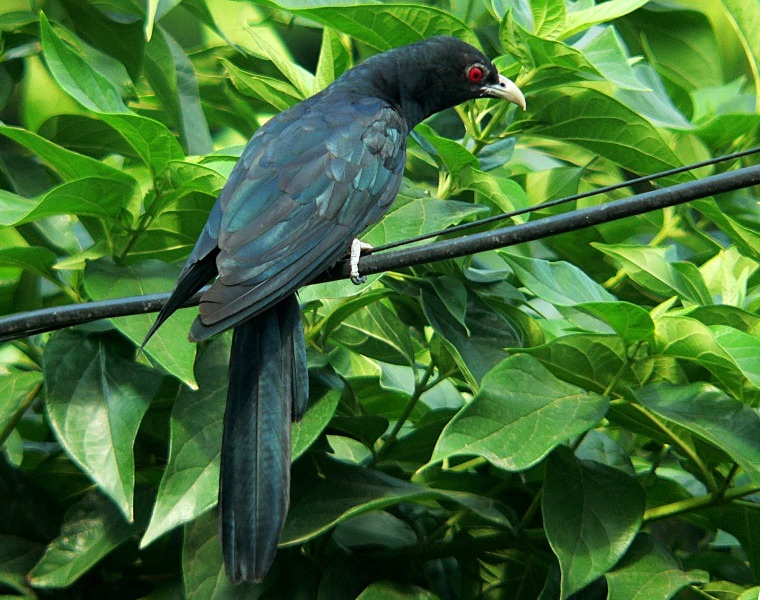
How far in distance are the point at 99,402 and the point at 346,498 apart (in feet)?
2.23

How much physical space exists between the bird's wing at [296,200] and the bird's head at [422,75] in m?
0.33

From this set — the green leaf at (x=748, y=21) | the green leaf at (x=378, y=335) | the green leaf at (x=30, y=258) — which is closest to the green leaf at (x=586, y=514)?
the green leaf at (x=378, y=335)

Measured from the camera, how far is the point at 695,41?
4.21 meters

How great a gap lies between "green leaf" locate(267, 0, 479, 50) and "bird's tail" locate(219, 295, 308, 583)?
855 millimetres

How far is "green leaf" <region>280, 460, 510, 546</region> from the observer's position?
2520 mm

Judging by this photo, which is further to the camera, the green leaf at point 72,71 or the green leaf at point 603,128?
the green leaf at point 603,128

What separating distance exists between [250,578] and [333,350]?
2.67 ft

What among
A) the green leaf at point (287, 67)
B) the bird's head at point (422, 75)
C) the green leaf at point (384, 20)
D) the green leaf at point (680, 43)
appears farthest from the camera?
the green leaf at point (680, 43)

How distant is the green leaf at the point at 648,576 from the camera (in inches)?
98.0

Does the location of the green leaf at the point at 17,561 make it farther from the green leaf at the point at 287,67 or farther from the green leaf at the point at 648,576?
the green leaf at the point at 287,67

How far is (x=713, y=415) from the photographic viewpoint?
249 cm

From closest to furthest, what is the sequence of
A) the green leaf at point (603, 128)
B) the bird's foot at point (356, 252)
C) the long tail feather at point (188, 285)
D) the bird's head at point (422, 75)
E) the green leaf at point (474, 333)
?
the long tail feather at point (188, 285)
the bird's foot at point (356, 252)
the green leaf at point (474, 333)
the green leaf at point (603, 128)
the bird's head at point (422, 75)

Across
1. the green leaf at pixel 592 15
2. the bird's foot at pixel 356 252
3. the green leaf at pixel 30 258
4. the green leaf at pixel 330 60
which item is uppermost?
the green leaf at pixel 592 15

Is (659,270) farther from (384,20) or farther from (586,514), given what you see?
(384,20)
